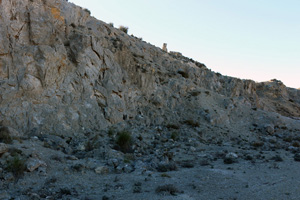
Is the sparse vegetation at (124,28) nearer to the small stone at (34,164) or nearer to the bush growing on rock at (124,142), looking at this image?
the bush growing on rock at (124,142)

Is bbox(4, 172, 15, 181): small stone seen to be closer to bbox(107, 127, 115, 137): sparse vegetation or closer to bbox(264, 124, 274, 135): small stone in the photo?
bbox(107, 127, 115, 137): sparse vegetation

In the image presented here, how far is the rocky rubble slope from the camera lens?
9797mm

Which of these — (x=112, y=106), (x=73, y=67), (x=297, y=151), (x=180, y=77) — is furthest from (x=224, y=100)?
(x=73, y=67)

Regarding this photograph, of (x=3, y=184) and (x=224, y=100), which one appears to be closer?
(x=3, y=184)

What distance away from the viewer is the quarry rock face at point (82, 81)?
1534 cm

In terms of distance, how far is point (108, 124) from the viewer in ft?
61.8

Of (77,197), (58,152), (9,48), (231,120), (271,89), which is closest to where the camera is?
(77,197)

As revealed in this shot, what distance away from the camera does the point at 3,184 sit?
8695 millimetres

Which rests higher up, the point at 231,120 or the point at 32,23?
the point at 32,23

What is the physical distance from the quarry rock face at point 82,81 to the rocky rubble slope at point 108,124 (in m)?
0.08

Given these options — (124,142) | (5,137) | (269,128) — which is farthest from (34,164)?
(269,128)

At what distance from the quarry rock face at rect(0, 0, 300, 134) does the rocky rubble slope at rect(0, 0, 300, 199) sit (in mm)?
78

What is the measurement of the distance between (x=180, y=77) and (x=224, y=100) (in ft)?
19.7

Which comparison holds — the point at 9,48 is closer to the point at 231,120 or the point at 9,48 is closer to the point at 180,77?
the point at 180,77
